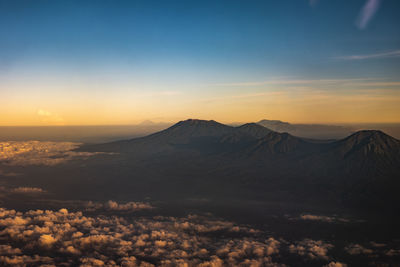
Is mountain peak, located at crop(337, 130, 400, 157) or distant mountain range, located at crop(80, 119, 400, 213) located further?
mountain peak, located at crop(337, 130, 400, 157)

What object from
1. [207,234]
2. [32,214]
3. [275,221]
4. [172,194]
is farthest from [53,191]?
[275,221]

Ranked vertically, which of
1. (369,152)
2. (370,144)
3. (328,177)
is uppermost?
(370,144)

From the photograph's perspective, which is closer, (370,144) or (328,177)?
(328,177)

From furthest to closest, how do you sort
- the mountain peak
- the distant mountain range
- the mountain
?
1. the mountain peak
2. the mountain
3. the distant mountain range

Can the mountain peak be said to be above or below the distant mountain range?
above

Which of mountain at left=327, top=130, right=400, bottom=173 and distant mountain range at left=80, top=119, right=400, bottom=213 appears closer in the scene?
distant mountain range at left=80, top=119, right=400, bottom=213

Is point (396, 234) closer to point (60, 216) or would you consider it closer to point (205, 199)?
point (205, 199)

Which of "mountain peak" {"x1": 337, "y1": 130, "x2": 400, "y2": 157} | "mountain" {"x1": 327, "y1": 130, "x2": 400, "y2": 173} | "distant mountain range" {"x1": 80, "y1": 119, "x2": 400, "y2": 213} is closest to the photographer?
"distant mountain range" {"x1": 80, "y1": 119, "x2": 400, "y2": 213}

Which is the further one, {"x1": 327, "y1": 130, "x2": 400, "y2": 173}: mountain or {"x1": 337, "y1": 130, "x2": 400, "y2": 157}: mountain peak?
{"x1": 337, "y1": 130, "x2": 400, "y2": 157}: mountain peak

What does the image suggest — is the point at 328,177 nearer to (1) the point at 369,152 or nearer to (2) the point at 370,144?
(1) the point at 369,152

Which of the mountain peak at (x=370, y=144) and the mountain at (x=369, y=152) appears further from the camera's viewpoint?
the mountain peak at (x=370, y=144)

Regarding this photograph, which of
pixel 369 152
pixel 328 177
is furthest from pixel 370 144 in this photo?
pixel 328 177
